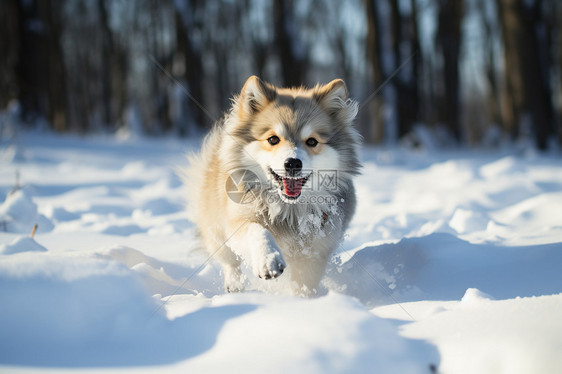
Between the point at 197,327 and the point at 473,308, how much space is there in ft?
3.77

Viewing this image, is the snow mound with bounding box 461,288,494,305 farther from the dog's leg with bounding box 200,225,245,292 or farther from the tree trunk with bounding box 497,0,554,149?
the tree trunk with bounding box 497,0,554,149

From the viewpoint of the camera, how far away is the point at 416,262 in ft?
9.62

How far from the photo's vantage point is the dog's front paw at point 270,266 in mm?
2260

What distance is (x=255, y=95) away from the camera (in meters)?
3.08

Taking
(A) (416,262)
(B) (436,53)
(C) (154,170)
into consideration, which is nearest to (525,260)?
(A) (416,262)

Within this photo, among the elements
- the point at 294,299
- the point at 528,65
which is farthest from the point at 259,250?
the point at 528,65

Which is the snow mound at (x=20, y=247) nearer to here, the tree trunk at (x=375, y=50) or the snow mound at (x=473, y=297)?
the snow mound at (x=473, y=297)

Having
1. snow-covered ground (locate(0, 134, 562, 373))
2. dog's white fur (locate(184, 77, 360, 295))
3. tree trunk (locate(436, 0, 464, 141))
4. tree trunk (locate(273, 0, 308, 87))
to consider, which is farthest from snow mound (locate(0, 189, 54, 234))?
tree trunk (locate(436, 0, 464, 141))

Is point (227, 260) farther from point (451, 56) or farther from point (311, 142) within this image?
point (451, 56)

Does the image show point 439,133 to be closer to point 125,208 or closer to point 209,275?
point 125,208

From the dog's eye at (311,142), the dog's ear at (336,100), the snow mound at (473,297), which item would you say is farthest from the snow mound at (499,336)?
the dog's ear at (336,100)

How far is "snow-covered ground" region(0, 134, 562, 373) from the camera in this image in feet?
4.83

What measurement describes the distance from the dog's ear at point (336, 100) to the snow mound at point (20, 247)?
2.19 metres

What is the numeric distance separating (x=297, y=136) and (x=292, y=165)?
322 mm
